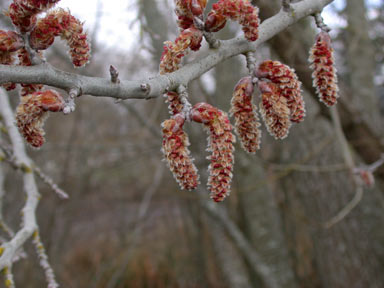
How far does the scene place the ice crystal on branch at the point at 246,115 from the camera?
3.40 ft

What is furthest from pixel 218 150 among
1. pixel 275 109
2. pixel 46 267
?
pixel 46 267

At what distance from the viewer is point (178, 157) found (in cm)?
88

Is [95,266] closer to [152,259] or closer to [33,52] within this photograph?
[152,259]

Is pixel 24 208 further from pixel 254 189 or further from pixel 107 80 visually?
pixel 254 189

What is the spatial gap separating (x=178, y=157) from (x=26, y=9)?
50 centimetres

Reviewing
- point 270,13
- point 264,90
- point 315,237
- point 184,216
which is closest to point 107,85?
point 264,90

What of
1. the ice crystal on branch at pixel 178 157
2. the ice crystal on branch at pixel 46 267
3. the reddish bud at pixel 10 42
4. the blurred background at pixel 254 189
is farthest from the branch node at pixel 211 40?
the blurred background at pixel 254 189

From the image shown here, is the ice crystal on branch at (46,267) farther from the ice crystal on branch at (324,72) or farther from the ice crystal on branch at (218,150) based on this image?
the ice crystal on branch at (324,72)

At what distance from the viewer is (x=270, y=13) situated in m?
2.94

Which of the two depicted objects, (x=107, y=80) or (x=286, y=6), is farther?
(x=286, y=6)

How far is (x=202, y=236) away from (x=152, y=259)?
2041mm

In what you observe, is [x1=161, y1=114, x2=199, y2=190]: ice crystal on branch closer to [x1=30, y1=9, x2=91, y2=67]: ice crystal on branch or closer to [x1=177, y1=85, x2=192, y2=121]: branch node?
[x1=177, y1=85, x2=192, y2=121]: branch node

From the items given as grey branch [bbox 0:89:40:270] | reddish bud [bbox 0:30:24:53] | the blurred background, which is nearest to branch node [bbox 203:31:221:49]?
reddish bud [bbox 0:30:24:53]

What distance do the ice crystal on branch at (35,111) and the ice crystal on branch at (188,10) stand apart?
0.43m
